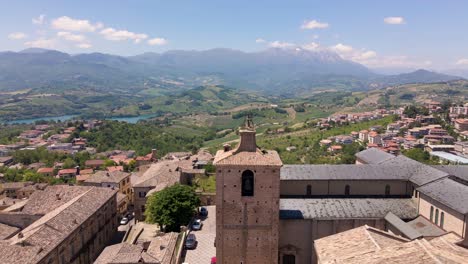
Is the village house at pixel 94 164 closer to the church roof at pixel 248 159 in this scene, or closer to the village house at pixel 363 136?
the church roof at pixel 248 159

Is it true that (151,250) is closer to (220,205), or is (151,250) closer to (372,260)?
(220,205)

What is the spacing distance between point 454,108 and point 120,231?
139240mm

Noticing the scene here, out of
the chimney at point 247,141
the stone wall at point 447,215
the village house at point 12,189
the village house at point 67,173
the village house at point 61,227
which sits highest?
the chimney at point 247,141

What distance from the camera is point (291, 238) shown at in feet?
105

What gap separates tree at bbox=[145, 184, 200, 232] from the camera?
140 feet

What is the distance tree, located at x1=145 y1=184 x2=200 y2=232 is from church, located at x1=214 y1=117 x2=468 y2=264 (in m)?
13.6

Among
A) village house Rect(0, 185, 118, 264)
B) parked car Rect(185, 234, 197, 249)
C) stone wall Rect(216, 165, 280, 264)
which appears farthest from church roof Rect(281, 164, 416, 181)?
village house Rect(0, 185, 118, 264)

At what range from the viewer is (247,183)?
94.1 ft

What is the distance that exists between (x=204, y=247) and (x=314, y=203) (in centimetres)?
1353

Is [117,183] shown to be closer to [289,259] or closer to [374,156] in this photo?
[289,259]

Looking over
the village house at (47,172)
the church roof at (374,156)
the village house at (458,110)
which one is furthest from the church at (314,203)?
the village house at (458,110)

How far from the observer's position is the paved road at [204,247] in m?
36.5

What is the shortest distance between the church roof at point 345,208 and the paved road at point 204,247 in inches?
399

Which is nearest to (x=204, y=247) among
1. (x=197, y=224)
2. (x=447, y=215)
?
(x=197, y=224)
